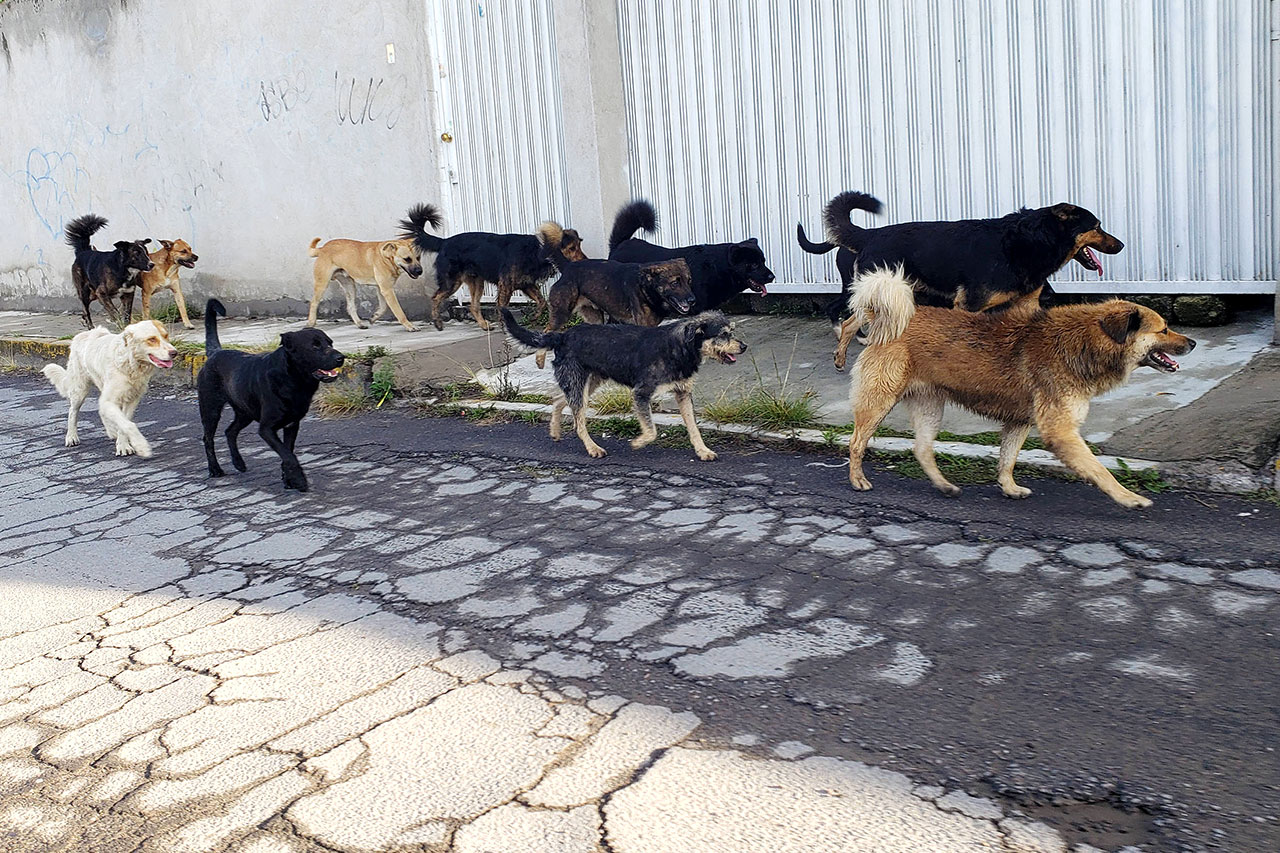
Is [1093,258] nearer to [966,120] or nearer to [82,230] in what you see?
[966,120]

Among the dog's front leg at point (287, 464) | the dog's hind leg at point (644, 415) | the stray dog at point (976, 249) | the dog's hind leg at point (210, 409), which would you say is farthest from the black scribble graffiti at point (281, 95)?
the dog's hind leg at point (644, 415)

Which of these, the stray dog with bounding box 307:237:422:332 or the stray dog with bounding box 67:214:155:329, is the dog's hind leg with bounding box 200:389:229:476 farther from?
the stray dog with bounding box 67:214:155:329

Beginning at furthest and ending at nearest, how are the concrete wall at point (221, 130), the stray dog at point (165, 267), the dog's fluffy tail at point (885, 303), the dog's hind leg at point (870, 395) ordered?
the stray dog at point (165, 267) → the concrete wall at point (221, 130) → the dog's hind leg at point (870, 395) → the dog's fluffy tail at point (885, 303)

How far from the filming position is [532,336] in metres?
7.02

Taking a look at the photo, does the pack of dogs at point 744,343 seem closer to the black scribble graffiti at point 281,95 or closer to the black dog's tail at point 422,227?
the black dog's tail at point 422,227

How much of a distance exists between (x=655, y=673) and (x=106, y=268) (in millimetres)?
11400

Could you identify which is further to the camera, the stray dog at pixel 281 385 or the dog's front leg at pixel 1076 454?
the stray dog at pixel 281 385

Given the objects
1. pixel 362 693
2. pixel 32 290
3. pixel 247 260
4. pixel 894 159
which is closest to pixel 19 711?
pixel 362 693

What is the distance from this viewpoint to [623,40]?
10.0 m

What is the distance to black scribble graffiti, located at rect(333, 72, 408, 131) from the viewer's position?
38.1 ft

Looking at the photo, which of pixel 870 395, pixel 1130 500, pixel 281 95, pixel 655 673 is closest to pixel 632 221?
pixel 870 395

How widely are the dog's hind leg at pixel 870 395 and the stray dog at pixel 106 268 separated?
9964mm

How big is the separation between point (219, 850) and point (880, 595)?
228 centimetres

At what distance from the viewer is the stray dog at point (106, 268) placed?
12742 millimetres
